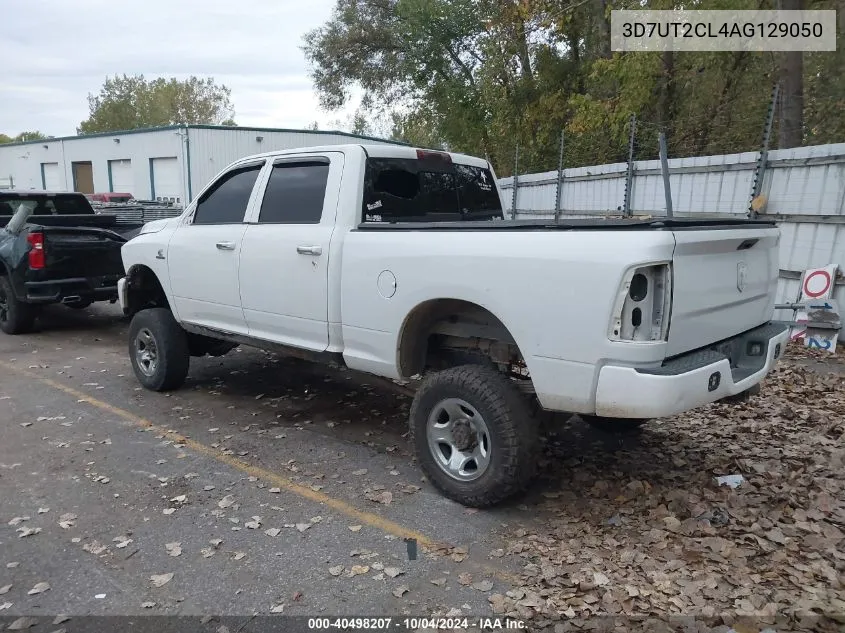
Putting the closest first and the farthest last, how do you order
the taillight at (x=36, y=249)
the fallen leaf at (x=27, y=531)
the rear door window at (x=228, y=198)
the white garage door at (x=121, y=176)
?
the fallen leaf at (x=27, y=531) → the rear door window at (x=228, y=198) → the taillight at (x=36, y=249) → the white garage door at (x=121, y=176)

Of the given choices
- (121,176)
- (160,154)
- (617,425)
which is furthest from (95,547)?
(121,176)

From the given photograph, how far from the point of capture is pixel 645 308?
321 cm

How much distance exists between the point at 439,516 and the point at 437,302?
1.27 metres

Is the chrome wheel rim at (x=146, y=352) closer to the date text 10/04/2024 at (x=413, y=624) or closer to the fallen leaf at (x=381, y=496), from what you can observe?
the fallen leaf at (x=381, y=496)

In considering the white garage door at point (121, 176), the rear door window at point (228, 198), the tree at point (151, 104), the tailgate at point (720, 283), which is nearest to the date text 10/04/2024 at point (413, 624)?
the tailgate at point (720, 283)

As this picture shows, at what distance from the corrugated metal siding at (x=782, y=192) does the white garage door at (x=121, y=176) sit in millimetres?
28515

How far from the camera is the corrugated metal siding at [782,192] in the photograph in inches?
294

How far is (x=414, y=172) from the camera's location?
16.3 ft

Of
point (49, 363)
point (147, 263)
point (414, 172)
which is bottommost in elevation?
point (49, 363)

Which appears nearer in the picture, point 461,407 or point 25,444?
point 461,407

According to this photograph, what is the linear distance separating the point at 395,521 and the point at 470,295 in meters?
1.39

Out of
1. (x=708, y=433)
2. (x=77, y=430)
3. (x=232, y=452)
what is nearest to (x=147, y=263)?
(x=77, y=430)

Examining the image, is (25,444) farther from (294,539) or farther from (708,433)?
(708,433)

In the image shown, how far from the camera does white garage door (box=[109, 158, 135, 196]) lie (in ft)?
108
